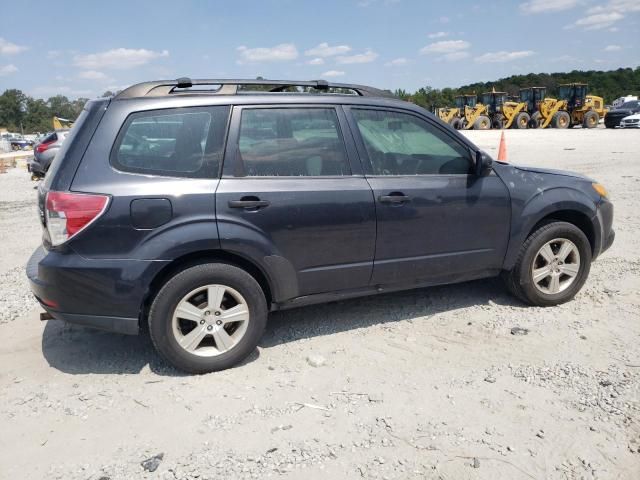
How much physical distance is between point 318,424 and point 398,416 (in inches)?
17.9

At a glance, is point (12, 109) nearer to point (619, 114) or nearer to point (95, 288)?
point (619, 114)

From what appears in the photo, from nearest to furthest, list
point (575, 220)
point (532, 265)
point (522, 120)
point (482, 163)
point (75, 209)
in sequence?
1. point (75, 209)
2. point (482, 163)
3. point (532, 265)
4. point (575, 220)
5. point (522, 120)

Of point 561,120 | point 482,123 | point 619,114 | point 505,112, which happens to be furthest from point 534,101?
point 619,114

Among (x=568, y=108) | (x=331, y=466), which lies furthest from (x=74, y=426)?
→ (x=568, y=108)

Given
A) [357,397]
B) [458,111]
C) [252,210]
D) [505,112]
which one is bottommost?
[357,397]

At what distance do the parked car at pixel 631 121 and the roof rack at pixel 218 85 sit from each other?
34008 millimetres

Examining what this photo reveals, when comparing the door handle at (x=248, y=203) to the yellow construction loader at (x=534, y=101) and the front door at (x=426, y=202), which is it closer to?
the front door at (x=426, y=202)

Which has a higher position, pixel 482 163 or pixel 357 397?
pixel 482 163

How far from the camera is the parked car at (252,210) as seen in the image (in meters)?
3.11

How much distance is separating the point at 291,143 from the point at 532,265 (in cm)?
225

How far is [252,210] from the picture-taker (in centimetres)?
332

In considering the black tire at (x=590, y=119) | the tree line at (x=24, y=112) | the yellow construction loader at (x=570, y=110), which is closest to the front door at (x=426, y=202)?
the yellow construction loader at (x=570, y=110)

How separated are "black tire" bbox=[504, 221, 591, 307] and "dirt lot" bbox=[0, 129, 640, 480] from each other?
120mm

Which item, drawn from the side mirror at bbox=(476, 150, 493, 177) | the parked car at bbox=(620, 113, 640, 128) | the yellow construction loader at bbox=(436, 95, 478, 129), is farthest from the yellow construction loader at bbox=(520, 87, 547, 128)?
the side mirror at bbox=(476, 150, 493, 177)
